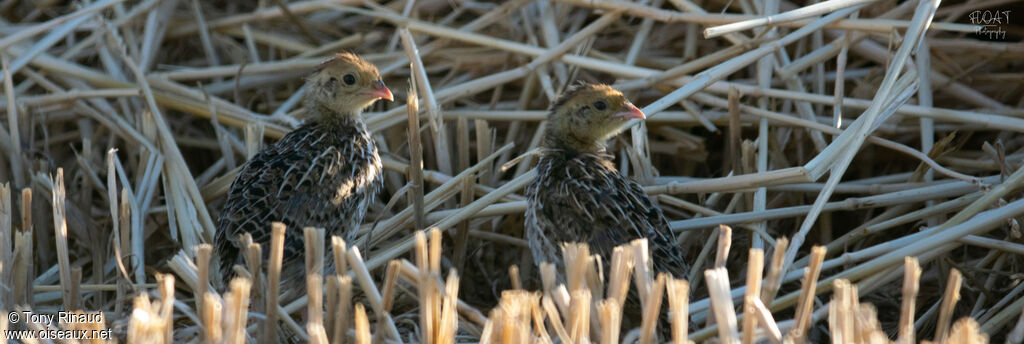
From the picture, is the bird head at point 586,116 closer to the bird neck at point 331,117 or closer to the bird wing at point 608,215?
the bird wing at point 608,215

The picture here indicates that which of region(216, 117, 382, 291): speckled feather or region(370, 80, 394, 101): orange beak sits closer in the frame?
region(216, 117, 382, 291): speckled feather

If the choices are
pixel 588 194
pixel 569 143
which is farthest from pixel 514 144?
pixel 588 194

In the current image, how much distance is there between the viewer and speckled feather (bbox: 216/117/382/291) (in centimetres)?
484

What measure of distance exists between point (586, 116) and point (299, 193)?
132 cm

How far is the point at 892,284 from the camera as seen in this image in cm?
512

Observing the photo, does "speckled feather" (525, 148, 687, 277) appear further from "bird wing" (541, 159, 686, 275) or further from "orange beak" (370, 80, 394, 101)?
"orange beak" (370, 80, 394, 101)

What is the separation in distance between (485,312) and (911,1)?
106 inches

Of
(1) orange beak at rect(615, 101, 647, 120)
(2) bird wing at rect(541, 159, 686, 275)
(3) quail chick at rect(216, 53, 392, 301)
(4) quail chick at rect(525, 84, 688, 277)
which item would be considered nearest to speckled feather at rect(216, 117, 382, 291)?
(3) quail chick at rect(216, 53, 392, 301)

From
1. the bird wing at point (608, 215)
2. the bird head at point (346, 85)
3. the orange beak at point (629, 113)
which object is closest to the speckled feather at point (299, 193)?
the bird head at point (346, 85)

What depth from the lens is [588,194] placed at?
479 cm

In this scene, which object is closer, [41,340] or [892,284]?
[41,340]

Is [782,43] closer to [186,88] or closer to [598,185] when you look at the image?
[598,185]

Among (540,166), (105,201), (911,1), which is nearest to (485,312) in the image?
(540,166)

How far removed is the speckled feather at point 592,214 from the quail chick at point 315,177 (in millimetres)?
818
